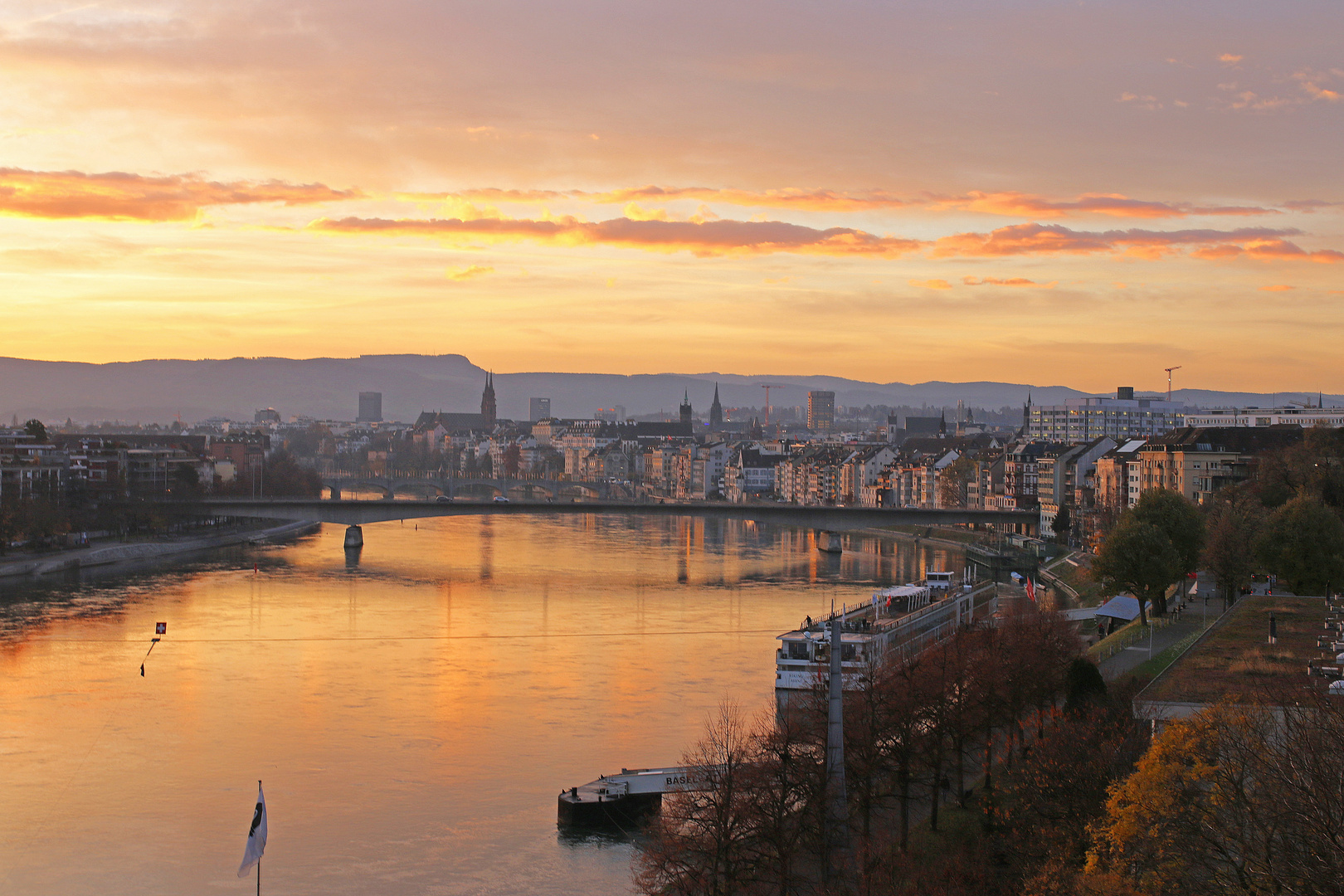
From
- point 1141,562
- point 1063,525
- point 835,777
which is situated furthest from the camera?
point 1063,525

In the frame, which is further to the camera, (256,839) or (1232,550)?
(1232,550)

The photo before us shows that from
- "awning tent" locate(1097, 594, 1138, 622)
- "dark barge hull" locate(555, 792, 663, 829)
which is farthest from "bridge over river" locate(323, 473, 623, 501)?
"dark barge hull" locate(555, 792, 663, 829)

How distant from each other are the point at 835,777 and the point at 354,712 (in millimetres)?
10422

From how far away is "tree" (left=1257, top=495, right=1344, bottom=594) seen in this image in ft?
74.5

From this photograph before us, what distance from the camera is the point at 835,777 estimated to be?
1057 cm

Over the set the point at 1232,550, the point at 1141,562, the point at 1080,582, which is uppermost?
the point at 1232,550

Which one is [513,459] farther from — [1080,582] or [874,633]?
[874,633]

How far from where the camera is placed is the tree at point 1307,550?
2272 centimetres

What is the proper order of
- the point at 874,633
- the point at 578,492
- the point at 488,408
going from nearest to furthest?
the point at 874,633 < the point at 578,492 < the point at 488,408

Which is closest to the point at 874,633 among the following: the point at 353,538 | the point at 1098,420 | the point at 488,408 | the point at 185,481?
the point at 353,538

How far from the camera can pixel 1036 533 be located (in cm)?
4975

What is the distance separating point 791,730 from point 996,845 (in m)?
2.10

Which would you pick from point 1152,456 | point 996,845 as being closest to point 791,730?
point 996,845

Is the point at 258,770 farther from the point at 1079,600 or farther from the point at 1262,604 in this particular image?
the point at 1079,600
